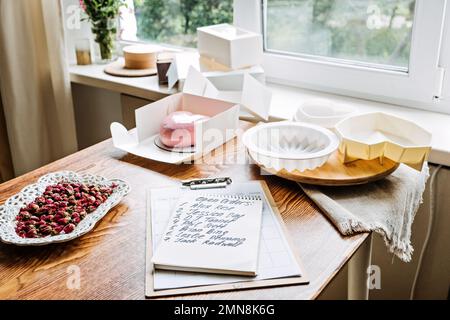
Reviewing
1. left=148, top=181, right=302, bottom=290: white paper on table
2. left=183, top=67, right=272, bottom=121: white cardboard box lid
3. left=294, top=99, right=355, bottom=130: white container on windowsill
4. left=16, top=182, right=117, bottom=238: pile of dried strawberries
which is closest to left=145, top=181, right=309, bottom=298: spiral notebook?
left=148, top=181, right=302, bottom=290: white paper on table

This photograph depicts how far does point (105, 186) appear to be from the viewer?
0.95 meters

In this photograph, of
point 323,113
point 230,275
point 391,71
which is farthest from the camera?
point 391,71

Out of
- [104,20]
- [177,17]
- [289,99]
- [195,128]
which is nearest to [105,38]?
[104,20]

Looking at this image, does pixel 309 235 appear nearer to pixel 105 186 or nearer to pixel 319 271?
pixel 319 271

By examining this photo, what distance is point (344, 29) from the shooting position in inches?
55.2

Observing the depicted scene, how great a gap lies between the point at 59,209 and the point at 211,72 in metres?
0.67

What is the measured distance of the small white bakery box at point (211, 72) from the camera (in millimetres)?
1370

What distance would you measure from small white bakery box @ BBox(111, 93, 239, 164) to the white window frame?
1.39ft

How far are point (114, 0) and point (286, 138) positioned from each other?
86cm

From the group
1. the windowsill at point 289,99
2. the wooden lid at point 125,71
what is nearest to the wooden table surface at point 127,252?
the windowsill at point 289,99

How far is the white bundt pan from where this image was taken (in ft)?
3.13

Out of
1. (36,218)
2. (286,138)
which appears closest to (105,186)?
(36,218)

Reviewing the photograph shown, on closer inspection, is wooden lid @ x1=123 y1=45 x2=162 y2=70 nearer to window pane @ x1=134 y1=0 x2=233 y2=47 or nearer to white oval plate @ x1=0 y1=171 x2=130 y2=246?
window pane @ x1=134 y1=0 x2=233 y2=47

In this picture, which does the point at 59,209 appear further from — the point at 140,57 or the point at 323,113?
the point at 140,57
